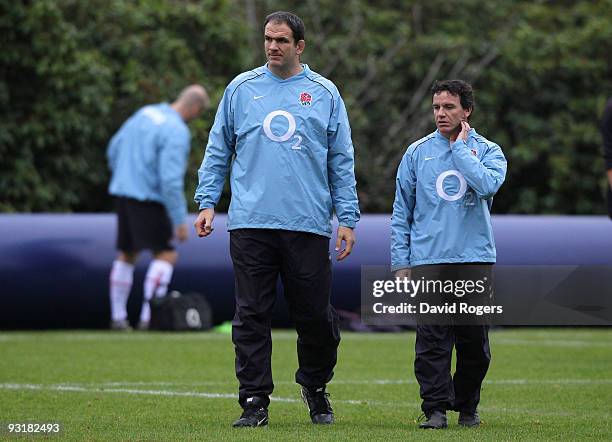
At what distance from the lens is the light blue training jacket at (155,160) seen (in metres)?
13.2

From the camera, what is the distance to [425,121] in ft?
66.9

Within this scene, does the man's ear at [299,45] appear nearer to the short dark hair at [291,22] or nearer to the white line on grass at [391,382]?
the short dark hair at [291,22]

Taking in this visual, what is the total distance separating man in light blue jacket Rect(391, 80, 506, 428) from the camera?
6652 mm

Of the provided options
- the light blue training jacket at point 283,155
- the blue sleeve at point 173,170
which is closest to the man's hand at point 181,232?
the blue sleeve at point 173,170

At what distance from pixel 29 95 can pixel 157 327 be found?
5.20m

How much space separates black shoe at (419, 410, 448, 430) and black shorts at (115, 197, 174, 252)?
6.99 m

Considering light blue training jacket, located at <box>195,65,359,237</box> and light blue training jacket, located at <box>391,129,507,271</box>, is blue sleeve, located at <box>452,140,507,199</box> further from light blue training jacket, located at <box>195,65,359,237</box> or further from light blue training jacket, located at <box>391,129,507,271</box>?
light blue training jacket, located at <box>195,65,359,237</box>

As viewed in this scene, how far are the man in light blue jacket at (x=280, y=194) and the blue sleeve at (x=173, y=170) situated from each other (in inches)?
249

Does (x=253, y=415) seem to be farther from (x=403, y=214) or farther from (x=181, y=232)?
(x=181, y=232)

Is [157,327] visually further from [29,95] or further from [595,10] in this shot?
[595,10]

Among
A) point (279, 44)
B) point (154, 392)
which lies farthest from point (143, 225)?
point (279, 44)

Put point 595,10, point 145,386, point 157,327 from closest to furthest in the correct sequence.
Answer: point 145,386
point 157,327
point 595,10

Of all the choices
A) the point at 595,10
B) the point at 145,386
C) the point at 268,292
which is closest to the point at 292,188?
the point at 268,292

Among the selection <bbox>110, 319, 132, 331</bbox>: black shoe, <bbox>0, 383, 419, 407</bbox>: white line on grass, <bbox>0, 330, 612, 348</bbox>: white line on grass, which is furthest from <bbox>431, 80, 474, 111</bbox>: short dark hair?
<bbox>110, 319, 132, 331</bbox>: black shoe
